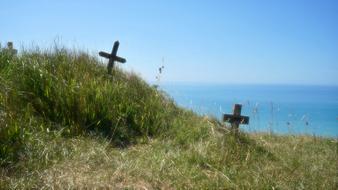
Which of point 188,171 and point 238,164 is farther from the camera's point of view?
point 238,164

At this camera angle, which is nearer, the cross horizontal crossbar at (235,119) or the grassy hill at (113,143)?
the grassy hill at (113,143)

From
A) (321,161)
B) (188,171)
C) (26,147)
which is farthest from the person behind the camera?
(321,161)

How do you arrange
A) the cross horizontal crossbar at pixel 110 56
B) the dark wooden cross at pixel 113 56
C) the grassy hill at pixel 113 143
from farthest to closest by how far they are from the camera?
the cross horizontal crossbar at pixel 110 56 < the dark wooden cross at pixel 113 56 < the grassy hill at pixel 113 143

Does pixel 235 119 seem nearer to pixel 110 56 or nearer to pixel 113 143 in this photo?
pixel 113 143

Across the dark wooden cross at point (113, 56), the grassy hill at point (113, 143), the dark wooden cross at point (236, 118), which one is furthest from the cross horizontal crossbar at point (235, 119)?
the dark wooden cross at point (113, 56)

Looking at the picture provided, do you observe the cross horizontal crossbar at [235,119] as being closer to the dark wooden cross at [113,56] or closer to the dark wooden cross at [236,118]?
the dark wooden cross at [236,118]

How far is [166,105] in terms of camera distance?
372 inches

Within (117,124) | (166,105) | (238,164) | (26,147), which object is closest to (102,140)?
(117,124)

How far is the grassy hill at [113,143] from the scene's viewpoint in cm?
505

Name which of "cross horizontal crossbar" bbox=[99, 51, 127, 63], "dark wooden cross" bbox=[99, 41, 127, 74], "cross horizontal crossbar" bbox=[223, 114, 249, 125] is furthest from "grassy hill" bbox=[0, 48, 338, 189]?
"cross horizontal crossbar" bbox=[99, 51, 127, 63]

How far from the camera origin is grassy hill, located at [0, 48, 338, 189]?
199 inches

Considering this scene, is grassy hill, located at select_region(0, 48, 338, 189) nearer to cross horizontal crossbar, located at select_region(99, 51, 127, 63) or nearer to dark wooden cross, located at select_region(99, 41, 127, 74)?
dark wooden cross, located at select_region(99, 41, 127, 74)

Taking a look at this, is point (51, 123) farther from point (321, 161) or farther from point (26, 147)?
point (321, 161)

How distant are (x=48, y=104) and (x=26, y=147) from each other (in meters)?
1.81
